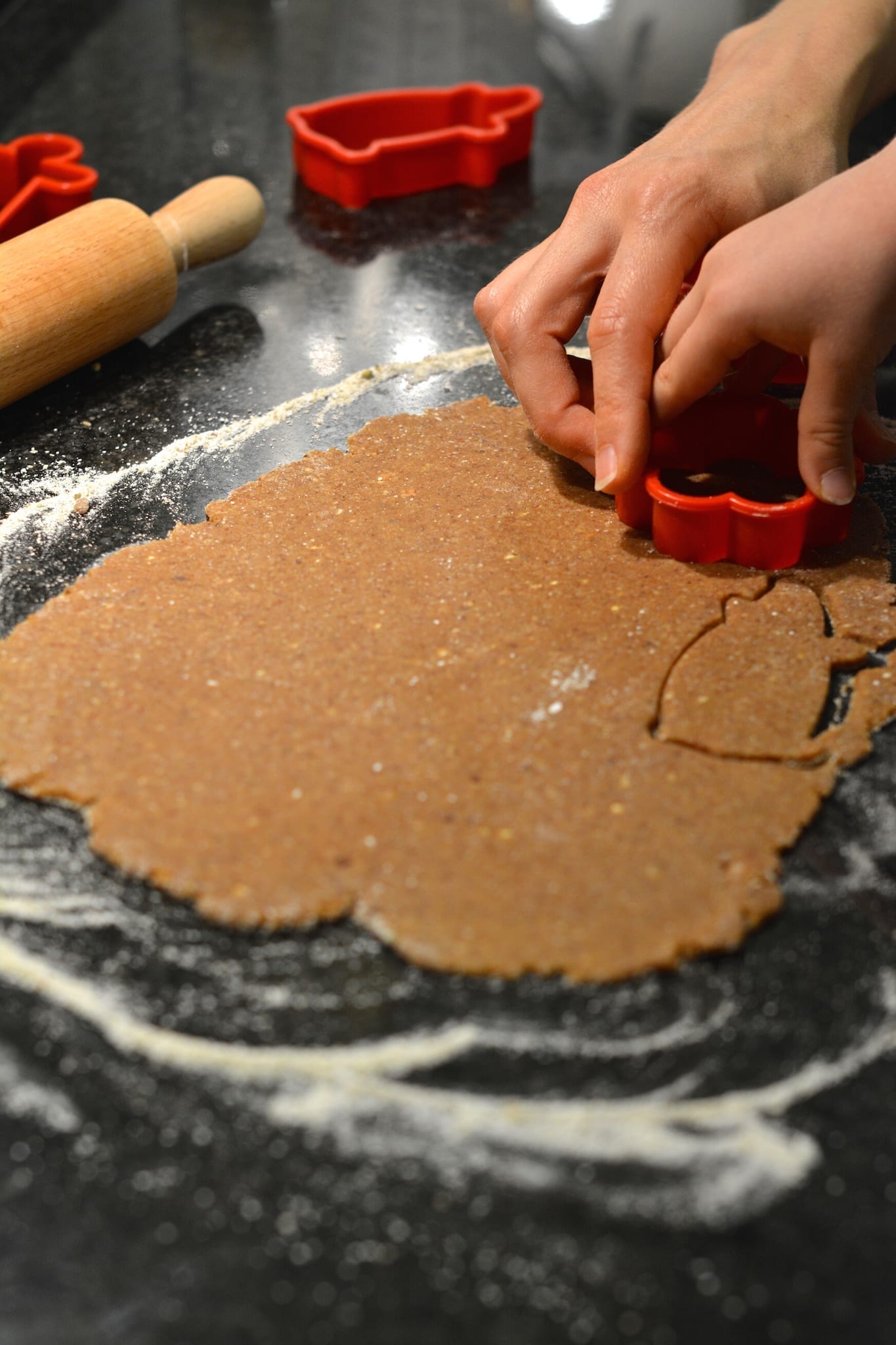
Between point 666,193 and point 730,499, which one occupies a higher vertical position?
point 666,193

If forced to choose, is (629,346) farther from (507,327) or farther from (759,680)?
(759,680)

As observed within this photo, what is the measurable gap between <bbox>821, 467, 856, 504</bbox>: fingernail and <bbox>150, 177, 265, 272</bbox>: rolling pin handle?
100 cm

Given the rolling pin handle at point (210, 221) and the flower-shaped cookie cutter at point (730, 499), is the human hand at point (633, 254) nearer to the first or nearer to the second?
the flower-shaped cookie cutter at point (730, 499)

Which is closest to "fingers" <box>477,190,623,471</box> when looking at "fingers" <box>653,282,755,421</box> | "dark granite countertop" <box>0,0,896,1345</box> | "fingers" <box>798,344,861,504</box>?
"fingers" <box>653,282,755,421</box>

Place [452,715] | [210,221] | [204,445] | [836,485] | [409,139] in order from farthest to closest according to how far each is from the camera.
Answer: [409,139] < [210,221] < [204,445] < [836,485] < [452,715]

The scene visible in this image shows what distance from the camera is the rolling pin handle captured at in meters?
1.64

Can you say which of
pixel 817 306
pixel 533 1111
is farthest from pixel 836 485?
pixel 533 1111

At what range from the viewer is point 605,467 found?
3.92 feet

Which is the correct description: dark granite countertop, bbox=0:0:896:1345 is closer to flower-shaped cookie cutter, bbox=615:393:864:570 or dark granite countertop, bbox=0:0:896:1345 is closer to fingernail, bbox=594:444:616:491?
flower-shaped cookie cutter, bbox=615:393:864:570

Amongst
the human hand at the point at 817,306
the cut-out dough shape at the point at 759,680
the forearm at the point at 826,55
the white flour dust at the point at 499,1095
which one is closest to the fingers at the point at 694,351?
the human hand at the point at 817,306

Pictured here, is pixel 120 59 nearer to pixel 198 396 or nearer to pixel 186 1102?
pixel 198 396

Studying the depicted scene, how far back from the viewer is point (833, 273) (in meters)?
1.05

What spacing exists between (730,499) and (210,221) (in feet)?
3.09

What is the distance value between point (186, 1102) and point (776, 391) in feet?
3.75
